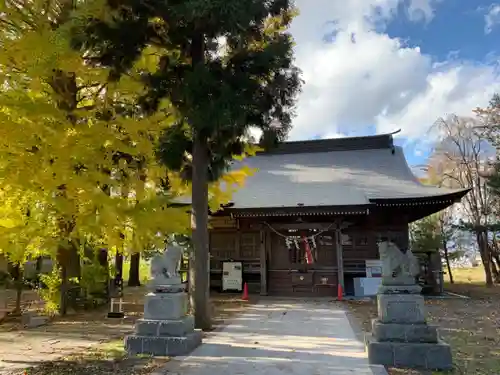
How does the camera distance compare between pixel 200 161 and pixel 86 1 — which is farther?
pixel 200 161

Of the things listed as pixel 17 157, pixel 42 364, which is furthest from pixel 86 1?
pixel 42 364

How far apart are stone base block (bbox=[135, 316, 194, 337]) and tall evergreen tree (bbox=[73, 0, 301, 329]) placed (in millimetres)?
1477

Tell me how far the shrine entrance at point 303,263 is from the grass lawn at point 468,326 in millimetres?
2093

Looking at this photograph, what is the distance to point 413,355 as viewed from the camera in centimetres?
516

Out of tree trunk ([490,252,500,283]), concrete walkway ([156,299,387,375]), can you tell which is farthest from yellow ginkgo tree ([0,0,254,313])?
tree trunk ([490,252,500,283])

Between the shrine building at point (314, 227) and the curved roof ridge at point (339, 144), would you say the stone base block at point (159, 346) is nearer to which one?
the shrine building at point (314, 227)

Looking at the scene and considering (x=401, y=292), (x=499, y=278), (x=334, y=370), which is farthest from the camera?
(x=499, y=278)

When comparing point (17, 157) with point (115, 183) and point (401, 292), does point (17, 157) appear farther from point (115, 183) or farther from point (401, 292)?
point (401, 292)

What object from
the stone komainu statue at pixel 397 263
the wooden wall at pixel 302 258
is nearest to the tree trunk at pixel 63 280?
the wooden wall at pixel 302 258

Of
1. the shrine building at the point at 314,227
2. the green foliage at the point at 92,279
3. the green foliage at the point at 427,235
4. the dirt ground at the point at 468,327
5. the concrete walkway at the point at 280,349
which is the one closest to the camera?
the concrete walkway at the point at 280,349

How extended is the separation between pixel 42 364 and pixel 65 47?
16.8 ft

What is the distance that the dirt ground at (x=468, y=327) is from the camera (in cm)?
519

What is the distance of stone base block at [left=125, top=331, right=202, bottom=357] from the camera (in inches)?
229

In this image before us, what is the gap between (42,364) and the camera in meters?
5.28
